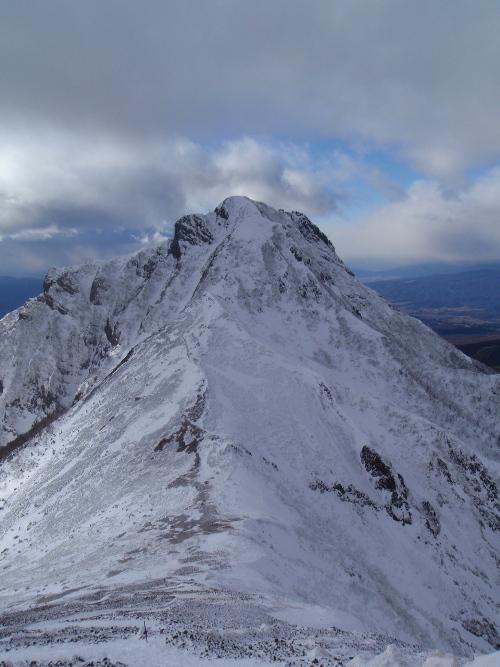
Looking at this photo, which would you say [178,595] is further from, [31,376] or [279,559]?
[31,376]

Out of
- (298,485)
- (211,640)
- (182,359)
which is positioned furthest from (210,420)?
(211,640)

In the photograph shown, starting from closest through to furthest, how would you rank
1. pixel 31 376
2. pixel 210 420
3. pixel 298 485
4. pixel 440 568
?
pixel 440 568, pixel 298 485, pixel 210 420, pixel 31 376

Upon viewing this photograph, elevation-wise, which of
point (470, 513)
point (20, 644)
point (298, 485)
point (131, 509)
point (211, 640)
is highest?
point (20, 644)

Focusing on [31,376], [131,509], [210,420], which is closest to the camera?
[131,509]

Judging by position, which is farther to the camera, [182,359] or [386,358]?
[386,358]

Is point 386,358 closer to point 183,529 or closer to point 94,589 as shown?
point 183,529

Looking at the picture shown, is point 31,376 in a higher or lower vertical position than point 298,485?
higher
